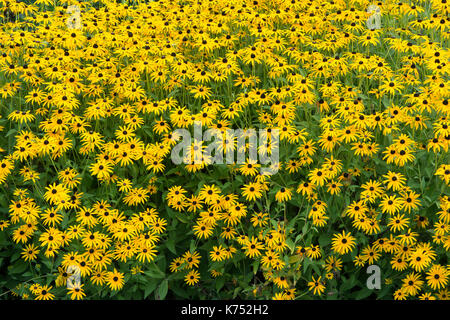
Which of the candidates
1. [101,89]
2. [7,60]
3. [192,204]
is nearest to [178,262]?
[192,204]

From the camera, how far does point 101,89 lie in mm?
5234

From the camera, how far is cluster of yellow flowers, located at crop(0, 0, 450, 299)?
424 centimetres

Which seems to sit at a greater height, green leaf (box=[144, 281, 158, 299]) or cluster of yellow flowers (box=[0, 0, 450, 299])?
cluster of yellow flowers (box=[0, 0, 450, 299])

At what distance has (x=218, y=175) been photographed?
4820 millimetres

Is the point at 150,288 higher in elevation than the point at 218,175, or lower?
lower

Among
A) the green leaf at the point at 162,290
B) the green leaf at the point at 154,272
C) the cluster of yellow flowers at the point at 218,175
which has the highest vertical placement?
the cluster of yellow flowers at the point at 218,175

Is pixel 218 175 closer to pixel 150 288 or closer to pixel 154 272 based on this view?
pixel 154 272

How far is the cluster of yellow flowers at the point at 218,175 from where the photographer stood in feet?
13.9

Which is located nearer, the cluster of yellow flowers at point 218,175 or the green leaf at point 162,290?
the cluster of yellow flowers at point 218,175

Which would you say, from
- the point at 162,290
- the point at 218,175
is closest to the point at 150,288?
the point at 162,290

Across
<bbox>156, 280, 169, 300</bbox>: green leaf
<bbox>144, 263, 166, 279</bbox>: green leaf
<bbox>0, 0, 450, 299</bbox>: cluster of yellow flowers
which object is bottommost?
<bbox>156, 280, 169, 300</bbox>: green leaf
